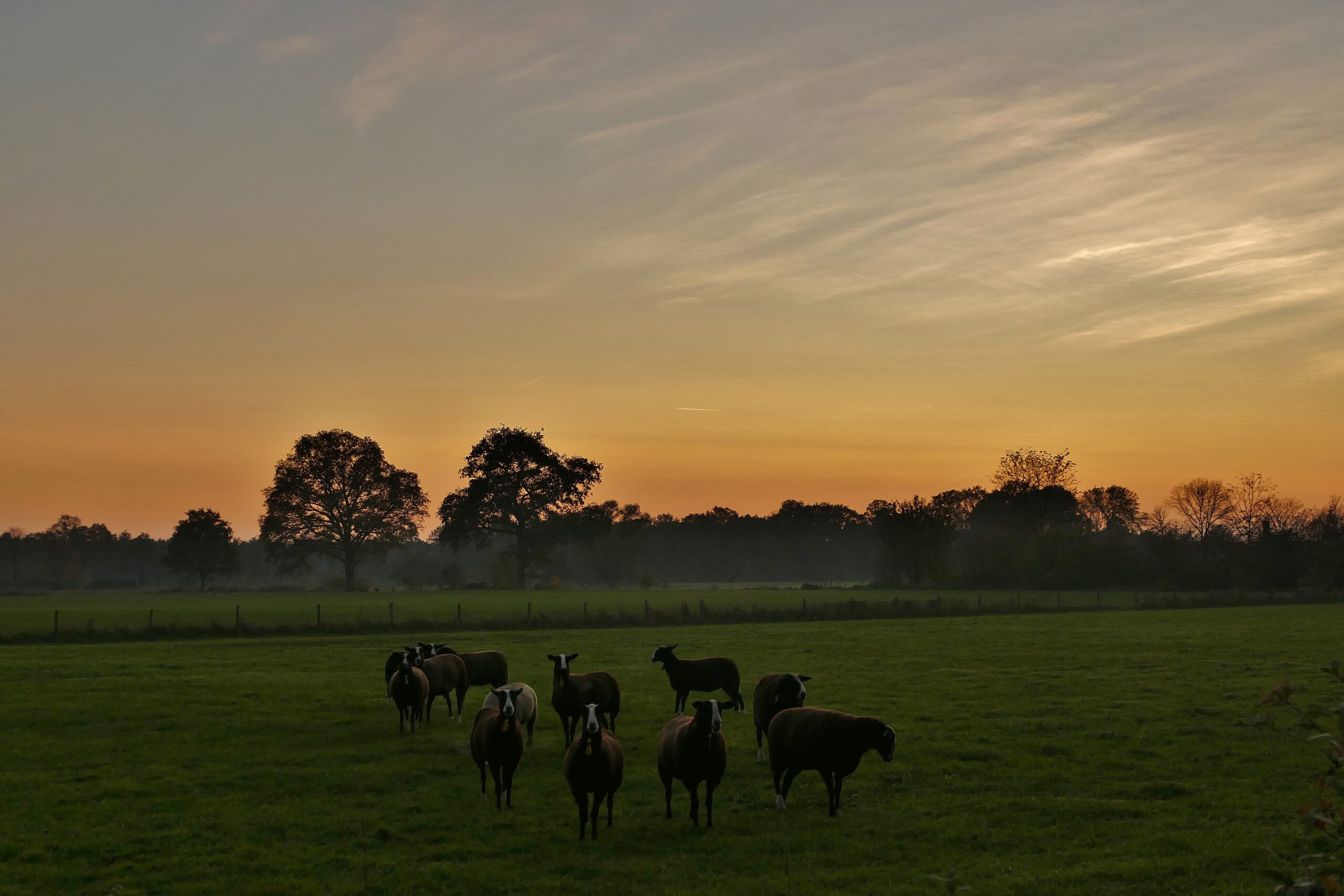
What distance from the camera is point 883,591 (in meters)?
99.2

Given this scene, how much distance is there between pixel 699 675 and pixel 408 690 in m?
6.70

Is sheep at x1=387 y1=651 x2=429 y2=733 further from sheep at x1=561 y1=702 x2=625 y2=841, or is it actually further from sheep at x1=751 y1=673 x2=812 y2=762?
sheep at x1=561 y1=702 x2=625 y2=841

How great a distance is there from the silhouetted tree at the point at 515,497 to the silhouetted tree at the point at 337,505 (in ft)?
19.4

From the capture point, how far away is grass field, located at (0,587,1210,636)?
5975 cm

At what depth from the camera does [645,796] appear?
15852mm

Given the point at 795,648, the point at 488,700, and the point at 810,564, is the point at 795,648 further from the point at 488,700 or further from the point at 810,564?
the point at 810,564

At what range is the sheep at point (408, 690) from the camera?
21.7 meters

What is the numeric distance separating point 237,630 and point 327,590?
6059 centimetres

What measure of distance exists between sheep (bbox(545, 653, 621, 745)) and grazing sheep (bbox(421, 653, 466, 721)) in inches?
164

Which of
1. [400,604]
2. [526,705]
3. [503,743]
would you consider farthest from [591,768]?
[400,604]

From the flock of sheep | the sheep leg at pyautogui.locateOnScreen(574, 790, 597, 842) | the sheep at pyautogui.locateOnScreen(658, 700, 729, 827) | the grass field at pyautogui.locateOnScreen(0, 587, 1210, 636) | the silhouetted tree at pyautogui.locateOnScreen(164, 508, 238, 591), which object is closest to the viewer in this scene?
the sheep leg at pyautogui.locateOnScreen(574, 790, 597, 842)

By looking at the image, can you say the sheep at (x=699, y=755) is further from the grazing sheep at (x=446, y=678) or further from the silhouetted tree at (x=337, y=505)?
the silhouetted tree at (x=337, y=505)

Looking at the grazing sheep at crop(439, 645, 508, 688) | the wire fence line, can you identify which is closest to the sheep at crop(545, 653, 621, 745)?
the grazing sheep at crop(439, 645, 508, 688)

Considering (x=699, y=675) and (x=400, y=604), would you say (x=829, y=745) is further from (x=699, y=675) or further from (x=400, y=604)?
(x=400, y=604)
